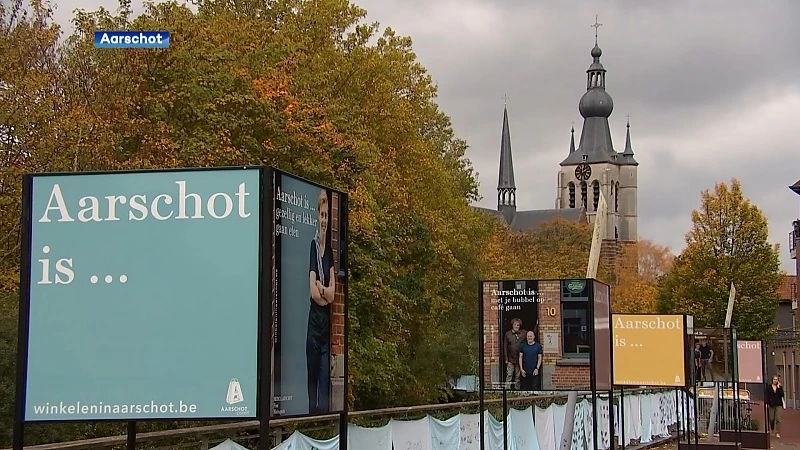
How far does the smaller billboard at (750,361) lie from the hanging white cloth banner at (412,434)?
48.4 ft

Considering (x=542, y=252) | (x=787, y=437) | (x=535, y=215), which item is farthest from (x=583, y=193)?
(x=787, y=437)

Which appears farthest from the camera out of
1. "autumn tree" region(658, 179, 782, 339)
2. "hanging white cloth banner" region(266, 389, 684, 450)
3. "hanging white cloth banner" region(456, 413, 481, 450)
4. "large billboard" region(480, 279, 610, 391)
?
"autumn tree" region(658, 179, 782, 339)

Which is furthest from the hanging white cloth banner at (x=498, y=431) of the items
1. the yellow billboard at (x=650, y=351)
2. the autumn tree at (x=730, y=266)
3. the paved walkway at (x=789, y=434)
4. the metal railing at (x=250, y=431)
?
the autumn tree at (x=730, y=266)

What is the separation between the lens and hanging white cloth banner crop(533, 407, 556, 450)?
854 inches

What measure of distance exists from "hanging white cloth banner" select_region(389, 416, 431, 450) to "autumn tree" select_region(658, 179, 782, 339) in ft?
150

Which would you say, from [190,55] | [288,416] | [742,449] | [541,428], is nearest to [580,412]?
[541,428]

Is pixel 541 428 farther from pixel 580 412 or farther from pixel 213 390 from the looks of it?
pixel 213 390

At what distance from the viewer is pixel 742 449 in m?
27.8

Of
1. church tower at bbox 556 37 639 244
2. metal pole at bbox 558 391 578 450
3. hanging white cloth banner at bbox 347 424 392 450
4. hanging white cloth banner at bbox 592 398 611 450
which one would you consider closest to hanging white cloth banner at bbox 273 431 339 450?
hanging white cloth banner at bbox 347 424 392 450

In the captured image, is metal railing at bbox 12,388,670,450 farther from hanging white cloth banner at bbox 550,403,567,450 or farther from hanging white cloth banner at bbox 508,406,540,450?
hanging white cloth banner at bbox 550,403,567,450

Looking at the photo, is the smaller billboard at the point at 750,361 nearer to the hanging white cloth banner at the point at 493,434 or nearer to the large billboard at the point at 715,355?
the large billboard at the point at 715,355

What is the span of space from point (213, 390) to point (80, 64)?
73.4 feet

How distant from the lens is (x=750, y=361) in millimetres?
29578

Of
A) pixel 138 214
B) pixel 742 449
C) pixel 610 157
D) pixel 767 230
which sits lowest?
pixel 742 449
